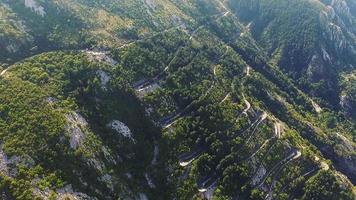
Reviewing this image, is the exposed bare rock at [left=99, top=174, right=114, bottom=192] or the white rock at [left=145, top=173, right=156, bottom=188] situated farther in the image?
the white rock at [left=145, top=173, right=156, bottom=188]

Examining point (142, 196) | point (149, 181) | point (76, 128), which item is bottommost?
point (149, 181)

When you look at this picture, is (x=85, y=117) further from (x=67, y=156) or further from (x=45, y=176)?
(x=45, y=176)

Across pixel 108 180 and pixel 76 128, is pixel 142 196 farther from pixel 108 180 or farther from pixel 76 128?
pixel 76 128

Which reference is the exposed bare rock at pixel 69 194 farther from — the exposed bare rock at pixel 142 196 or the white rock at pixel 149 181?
the white rock at pixel 149 181

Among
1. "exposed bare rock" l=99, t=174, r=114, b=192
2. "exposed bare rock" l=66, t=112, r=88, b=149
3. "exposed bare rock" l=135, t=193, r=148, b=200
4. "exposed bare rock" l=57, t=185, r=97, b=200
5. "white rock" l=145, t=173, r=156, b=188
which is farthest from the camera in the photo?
"white rock" l=145, t=173, r=156, b=188

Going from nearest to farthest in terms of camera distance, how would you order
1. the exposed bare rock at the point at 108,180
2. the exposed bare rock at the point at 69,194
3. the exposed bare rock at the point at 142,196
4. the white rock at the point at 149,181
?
the exposed bare rock at the point at 69,194 → the exposed bare rock at the point at 108,180 → the exposed bare rock at the point at 142,196 → the white rock at the point at 149,181

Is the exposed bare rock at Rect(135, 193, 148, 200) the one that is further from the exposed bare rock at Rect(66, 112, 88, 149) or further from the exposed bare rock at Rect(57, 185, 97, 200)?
the exposed bare rock at Rect(66, 112, 88, 149)

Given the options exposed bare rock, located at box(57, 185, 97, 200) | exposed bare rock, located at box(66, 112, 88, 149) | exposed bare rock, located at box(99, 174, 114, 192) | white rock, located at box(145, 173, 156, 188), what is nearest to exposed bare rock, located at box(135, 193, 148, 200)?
white rock, located at box(145, 173, 156, 188)

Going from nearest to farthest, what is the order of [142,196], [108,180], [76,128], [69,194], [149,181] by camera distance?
[69,194] < [108,180] < [142,196] < [76,128] < [149,181]

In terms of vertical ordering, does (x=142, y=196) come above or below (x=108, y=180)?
below

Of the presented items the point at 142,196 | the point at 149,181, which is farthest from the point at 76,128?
the point at 142,196

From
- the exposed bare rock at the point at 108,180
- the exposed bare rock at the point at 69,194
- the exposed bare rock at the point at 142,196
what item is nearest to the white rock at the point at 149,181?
the exposed bare rock at the point at 142,196
